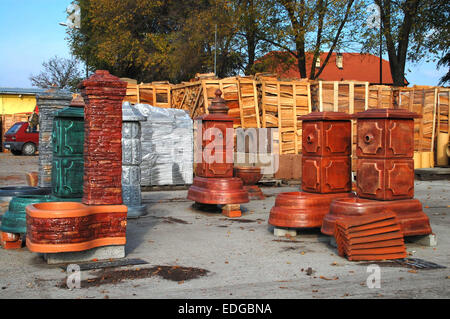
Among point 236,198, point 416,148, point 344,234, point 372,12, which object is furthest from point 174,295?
point 372,12

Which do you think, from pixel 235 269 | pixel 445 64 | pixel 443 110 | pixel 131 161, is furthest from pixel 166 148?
pixel 445 64

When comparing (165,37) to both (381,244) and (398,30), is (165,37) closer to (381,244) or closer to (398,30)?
(398,30)

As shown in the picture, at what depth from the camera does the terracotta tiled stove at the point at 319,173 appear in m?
7.47

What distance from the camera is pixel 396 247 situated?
6109mm

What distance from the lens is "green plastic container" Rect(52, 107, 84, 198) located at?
7.31 metres

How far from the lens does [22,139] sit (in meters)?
29.1

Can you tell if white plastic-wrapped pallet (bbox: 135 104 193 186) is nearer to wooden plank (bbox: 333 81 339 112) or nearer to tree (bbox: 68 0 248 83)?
wooden plank (bbox: 333 81 339 112)

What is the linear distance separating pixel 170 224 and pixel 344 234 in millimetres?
3561

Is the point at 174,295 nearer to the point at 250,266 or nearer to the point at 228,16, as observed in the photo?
the point at 250,266

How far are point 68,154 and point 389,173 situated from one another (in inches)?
175

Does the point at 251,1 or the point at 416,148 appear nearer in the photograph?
the point at 416,148

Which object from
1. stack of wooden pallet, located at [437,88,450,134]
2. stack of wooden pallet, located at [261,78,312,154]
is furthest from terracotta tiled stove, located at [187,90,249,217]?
stack of wooden pallet, located at [437,88,450,134]

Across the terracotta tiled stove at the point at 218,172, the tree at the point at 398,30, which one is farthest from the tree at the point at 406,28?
the terracotta tiled stove at the point at 218,172
